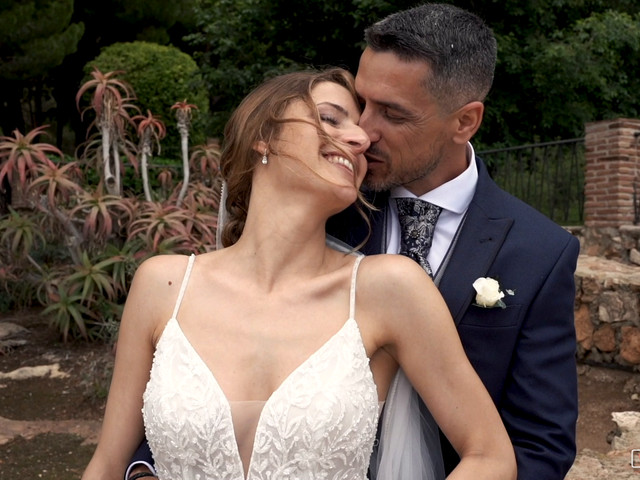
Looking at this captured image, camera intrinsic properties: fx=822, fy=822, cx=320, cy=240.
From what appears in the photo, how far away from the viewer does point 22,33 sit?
13633 millimetres

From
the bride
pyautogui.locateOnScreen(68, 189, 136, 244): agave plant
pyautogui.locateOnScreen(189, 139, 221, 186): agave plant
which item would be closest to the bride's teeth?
the bride

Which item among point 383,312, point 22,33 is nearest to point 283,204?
point 383,312

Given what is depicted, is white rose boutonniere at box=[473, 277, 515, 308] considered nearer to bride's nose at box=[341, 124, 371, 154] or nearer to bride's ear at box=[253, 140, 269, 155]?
bride's nose at box=[341, 124, 371, 154]

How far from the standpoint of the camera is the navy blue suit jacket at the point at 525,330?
94.0 inches

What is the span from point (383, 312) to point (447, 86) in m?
0.87

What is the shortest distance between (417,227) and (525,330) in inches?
19.3

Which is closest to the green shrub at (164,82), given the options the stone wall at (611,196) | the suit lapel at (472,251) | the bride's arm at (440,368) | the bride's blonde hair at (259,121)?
the stone wall at (611,196)

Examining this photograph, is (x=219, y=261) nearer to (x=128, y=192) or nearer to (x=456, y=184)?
(x=456, y=184)

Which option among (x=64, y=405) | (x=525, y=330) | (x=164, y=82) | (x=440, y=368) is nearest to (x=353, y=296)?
(x=440, y=368)

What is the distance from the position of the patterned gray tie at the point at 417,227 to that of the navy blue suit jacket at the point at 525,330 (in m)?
0.12

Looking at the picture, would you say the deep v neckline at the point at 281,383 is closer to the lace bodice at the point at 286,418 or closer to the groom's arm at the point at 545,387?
the lace bodice at the point at 286,418

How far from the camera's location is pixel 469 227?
8.53 ft

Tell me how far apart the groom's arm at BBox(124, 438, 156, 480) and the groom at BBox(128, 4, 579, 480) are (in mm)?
17

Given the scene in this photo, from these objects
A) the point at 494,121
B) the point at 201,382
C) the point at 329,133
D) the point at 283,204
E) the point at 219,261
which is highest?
the point at 329,133
